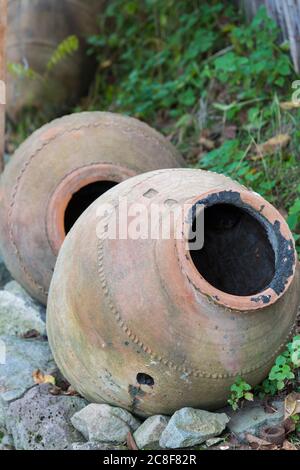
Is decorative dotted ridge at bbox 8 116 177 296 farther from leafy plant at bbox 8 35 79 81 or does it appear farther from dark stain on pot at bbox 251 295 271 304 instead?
leafy plant at bbox 8 35 79 81

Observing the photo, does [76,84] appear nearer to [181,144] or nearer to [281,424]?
[181,144]

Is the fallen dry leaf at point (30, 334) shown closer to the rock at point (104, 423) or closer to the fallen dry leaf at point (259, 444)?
the rock at point (104, 423)

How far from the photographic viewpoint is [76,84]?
7512 millimetres

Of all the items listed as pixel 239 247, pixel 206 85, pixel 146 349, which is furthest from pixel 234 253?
pixel 206 85

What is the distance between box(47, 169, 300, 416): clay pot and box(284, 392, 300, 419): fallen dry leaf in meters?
0.16

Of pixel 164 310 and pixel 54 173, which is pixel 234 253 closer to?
pixel 164 310

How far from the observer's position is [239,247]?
12.9ft

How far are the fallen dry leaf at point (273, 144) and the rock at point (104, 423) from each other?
7.36 feet

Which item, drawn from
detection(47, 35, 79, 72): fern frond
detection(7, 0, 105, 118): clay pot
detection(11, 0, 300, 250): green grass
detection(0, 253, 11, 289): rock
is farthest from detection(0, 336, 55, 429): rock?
detection(7, 0, 105, 118): clay pot

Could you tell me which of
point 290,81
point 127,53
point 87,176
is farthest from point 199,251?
point 127,53

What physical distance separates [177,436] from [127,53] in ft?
15.5

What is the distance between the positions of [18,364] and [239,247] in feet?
4.15

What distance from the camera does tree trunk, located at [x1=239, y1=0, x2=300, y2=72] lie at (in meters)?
5.26

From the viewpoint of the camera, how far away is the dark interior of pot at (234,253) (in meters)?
3.74
